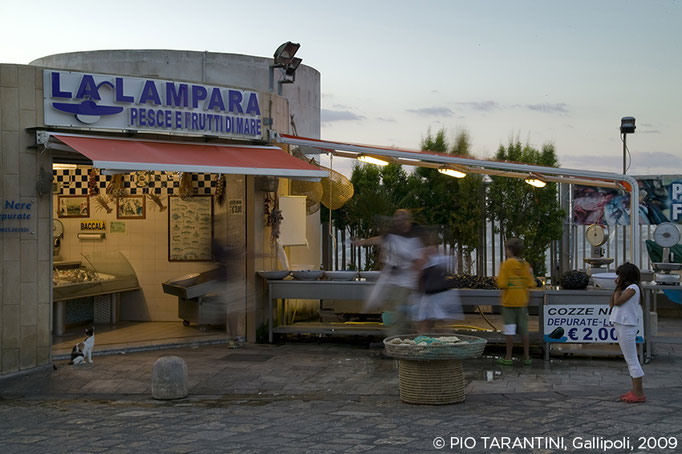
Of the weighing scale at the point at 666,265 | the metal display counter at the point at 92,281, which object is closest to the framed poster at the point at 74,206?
the metal display counter at the point at 92,281

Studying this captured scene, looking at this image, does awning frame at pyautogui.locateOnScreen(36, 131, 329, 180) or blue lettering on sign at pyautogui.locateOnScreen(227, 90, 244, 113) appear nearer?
awning frame at pyautogui.locateOnScreen(36, 131, 329, 180)

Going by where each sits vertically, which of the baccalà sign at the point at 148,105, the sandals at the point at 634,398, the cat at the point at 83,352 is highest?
the baccalà sign at the point at 148,105

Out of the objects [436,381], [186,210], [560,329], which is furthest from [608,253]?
[436,381]

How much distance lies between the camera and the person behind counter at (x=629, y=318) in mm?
8023

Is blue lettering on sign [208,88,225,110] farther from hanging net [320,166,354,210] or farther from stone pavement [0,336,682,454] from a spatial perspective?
stone pavement [0,336,682,454]

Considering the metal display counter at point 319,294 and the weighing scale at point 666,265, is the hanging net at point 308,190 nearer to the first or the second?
the metal display counter at point 319,294

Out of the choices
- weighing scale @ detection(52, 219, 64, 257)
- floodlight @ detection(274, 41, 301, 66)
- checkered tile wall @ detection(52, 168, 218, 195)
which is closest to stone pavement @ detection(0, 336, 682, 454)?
checkered tile wall @ detection(52, 168, 218, 195)

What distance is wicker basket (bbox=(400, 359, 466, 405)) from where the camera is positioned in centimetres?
805

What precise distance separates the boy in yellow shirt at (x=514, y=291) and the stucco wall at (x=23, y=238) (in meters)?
5.74

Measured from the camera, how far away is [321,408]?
26.9 ft

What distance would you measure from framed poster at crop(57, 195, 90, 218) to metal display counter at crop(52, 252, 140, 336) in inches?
31.7

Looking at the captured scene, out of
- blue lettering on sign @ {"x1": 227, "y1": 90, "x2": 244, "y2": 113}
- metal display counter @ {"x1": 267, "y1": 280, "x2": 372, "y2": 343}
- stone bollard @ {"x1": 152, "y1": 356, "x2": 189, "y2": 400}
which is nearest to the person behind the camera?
stone bollard @ {"x1": 152, "y1": 356, "x2": 189, "y2": 400}

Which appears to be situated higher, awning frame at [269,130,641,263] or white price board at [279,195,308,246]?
awning frame at [269,130,641,263]

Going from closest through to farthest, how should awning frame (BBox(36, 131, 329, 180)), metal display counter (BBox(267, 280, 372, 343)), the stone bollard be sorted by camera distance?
the stone bollard < awning frame (BBox(36, 131, 329, 180)) < metal display counter (BBox(267, 280, 372, 343))
